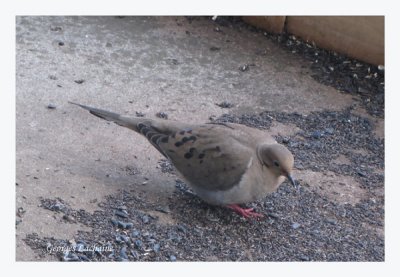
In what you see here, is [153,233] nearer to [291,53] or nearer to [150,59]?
[150,59]

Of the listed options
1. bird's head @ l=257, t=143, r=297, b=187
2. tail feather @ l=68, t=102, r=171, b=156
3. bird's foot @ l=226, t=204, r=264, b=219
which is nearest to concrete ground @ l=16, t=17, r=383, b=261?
tail feather @ l=68, t=102, r=171, b=156

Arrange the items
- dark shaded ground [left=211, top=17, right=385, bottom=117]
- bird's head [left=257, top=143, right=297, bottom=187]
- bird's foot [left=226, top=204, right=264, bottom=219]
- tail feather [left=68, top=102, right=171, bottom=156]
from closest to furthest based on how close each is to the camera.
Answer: bird's head [left=257, top=143, right=297, bottom=187] < bird's foot [left=226, top=204, right=264, bottom=219] < tail feather [left=68, top=102, right=171, bottom=156] < dark shaded ground [left=211, top=17, right=385, bottom=117]

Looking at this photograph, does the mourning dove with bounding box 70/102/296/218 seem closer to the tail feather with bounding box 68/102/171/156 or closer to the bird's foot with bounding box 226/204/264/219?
the bird's foot with bounding box 226/204/264/219

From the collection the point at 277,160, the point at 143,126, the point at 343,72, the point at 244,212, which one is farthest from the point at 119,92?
the point at 277,160

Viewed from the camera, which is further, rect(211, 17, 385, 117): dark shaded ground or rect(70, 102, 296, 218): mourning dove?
rect(211, 17, 385, 117): dark shaded ground

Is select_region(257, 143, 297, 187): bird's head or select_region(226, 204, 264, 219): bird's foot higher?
select_region(257, 143, 297, 187): bird's head

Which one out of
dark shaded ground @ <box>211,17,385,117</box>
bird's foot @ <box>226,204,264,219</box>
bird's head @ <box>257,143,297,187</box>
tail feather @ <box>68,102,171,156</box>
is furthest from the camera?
dark shaded ground @ <box>211,17,385,117</box>

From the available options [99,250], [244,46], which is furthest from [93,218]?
[244,46]
